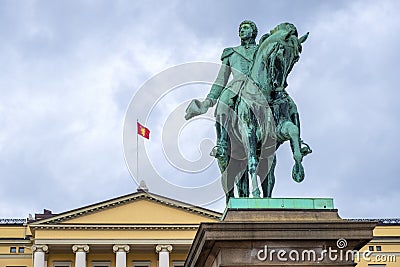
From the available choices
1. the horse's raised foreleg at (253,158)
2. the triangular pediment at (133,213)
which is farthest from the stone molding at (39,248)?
the horse's raised foreleg at (253,158)

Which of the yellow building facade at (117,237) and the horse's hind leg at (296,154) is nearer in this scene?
the horse's hind leg at (296,154)

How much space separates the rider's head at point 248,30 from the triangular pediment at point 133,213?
55.8 m

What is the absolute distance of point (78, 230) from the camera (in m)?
68.2

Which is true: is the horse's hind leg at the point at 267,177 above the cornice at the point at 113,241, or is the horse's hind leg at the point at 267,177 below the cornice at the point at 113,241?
below

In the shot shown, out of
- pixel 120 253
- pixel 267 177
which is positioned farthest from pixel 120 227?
pixel 267 177

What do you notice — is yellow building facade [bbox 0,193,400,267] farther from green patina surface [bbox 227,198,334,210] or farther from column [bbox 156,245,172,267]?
green patina surface [bbox 227,198,334,210]

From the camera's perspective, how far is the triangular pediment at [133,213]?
68.5 m

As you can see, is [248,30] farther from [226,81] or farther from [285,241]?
[285,241]

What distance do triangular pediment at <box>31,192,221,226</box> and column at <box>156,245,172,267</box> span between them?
6.75ft

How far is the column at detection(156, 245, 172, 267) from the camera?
6819cm

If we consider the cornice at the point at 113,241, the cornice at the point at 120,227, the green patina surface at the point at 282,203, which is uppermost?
the cornice at the point at 120,227

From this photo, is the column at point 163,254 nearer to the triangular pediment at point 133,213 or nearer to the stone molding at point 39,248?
the triangular pediment at point 133,213

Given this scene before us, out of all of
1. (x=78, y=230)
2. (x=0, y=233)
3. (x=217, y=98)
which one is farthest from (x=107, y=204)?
(x=217, y=98)

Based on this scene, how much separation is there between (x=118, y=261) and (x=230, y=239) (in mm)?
59179
